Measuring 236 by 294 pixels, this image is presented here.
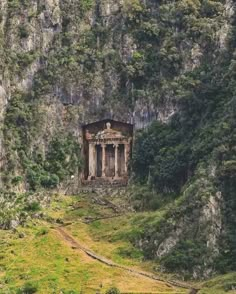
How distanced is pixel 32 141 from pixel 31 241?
2171 cm

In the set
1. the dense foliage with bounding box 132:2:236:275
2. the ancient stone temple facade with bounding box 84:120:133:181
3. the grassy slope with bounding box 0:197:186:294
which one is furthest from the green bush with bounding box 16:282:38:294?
the ancient stone temple facade with bounding box 84:120:133:181

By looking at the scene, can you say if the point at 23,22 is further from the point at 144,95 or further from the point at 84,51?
the point at 144,95

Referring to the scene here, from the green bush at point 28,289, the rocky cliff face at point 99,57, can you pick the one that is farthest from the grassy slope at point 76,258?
the rocky cliff face at point 99,57

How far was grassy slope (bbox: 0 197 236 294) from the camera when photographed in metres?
73.5

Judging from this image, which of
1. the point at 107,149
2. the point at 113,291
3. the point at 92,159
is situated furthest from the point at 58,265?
the point at 107,149

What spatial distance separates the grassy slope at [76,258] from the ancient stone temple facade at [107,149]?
1094 centimetres

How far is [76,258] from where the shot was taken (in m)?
81.3

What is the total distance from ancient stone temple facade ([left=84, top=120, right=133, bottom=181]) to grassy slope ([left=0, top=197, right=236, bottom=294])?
10939mm

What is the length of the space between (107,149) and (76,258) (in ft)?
96.9

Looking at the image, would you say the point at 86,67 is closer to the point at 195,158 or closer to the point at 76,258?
the point at 195,158

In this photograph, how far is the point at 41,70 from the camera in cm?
10975

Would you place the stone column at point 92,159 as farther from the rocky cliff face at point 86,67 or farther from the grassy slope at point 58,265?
the grassy slope at point 58,265

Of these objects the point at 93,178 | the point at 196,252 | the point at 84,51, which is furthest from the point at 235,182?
the point at 84,51

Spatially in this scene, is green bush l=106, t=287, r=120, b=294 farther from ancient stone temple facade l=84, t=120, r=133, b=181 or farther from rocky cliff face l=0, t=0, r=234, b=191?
ancient stone temple facade l=84, t=120, r=133, b=181
